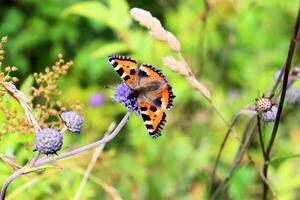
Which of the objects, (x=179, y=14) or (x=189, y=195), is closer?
(x=189, y=195)

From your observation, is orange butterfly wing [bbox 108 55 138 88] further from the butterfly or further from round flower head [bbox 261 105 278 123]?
round flower head [bbox 261 105 278 123]

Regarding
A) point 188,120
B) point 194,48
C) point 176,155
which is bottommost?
point 176,155

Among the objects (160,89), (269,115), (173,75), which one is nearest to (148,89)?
(160,89)

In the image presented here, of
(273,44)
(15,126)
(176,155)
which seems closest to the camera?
(15,126)

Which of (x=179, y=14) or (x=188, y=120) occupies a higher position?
(x=179, y=14)

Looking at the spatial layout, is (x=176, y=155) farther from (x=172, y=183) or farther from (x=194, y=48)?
(x=194, y=48)

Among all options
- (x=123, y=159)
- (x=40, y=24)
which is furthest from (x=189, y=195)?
(x=40, y=24)

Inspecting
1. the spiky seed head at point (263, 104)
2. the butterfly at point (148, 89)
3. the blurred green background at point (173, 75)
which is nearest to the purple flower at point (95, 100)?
the blurred green background at point (173, 75)
